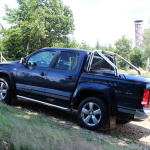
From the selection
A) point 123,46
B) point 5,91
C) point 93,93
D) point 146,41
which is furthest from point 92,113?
point 123,46

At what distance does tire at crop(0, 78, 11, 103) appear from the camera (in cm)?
642

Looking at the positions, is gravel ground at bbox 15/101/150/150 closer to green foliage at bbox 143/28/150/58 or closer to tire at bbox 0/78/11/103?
tire at bbox 0/78/11/103

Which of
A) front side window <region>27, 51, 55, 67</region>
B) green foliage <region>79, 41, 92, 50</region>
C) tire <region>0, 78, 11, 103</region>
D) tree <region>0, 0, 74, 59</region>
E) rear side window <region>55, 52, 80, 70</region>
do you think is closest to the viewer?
rear side window <region>55, 52, 80, 70</region>

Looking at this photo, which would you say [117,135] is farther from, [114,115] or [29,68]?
[29,68]

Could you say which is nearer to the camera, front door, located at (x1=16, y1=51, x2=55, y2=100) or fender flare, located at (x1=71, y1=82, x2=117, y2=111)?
fender flare, located at (x1=71, y1=82, x2=117, y2=111)

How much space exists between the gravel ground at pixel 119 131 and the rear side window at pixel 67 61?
1307 mm

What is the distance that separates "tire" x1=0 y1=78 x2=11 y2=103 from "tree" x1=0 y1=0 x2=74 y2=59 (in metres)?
32.6

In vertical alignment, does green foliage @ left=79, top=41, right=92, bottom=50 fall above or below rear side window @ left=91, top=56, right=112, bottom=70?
above

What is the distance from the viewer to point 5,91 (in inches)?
255

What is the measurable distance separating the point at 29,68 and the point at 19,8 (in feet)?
129

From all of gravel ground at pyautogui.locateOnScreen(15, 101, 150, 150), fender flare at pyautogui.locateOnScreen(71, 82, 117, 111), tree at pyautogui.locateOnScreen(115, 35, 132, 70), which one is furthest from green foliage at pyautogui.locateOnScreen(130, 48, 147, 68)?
fender flare at pyautogui.locateOnScreen(71, 82, 117, 111)

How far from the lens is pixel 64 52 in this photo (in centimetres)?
582

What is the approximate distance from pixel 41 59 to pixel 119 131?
2.71m

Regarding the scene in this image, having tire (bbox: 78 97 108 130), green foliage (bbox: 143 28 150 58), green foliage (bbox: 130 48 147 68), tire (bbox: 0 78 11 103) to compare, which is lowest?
tire (bbox: 78 97 108 130)
